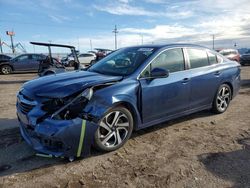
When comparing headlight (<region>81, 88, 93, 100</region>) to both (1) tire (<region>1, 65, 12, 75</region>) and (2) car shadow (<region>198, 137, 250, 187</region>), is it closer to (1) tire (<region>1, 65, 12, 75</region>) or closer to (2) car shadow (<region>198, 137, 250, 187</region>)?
(2) car shadow (<region>198, 137, 250, 187</region>)

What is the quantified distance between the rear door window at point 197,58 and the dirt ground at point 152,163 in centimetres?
132

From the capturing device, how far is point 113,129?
4273 mm

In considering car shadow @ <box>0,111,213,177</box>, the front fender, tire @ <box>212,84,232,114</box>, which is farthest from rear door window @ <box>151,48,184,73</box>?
tire @ <box>212,84,232,114</box>

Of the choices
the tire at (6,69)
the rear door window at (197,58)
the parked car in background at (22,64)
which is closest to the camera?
the rear door window at (197,58)

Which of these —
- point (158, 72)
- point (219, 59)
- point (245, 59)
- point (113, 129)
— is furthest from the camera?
point (245, 59)

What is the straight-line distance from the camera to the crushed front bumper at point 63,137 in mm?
3658

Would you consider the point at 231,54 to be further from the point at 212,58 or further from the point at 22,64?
the point at 212,58

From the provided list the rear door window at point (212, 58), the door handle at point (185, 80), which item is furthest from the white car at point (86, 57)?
the door handle at point (185, 80)

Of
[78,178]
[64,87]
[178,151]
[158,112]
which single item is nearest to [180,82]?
[158,112]

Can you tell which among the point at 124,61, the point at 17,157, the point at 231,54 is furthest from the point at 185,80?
the point at 231,54

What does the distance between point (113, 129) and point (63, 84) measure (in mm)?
1012

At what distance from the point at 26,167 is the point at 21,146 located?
0.80 metres

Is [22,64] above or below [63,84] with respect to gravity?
below

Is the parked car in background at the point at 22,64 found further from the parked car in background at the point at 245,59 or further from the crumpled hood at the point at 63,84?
the parked car in background at the point at 245,59
